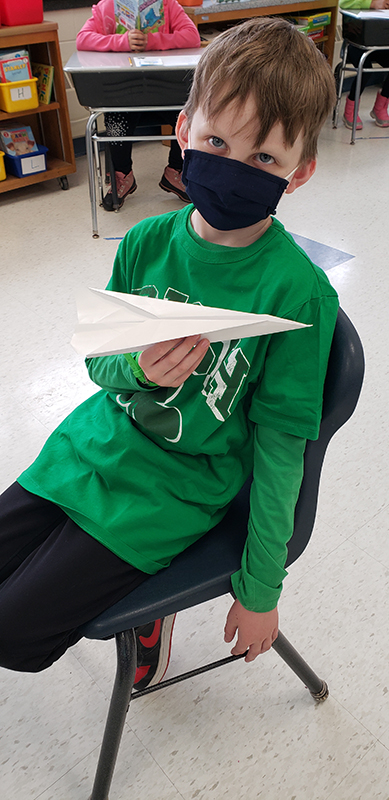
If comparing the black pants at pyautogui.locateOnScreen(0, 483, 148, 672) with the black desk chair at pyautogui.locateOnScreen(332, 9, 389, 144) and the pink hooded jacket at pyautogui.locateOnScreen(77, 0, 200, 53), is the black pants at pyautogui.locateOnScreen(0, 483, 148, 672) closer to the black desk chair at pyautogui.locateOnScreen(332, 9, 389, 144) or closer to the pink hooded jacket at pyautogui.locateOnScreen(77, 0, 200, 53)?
the pink hooded jacket at pyautogui.locateOnScreen(77, 0, 200, 53)

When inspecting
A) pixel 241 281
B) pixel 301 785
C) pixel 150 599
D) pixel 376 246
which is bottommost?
pixel 301 785

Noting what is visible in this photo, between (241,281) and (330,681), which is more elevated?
(241,281)

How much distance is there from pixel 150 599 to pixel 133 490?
146 mm

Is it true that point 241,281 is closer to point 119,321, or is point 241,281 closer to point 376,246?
point 119,321

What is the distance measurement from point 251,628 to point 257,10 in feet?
13.5

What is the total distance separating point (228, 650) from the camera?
4.04ft

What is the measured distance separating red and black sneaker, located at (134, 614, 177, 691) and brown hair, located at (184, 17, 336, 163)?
0.75 meters

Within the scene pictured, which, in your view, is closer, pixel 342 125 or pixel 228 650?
pixel 228 650

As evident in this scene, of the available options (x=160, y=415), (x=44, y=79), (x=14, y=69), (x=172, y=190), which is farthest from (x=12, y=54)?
(x=160, y=415)

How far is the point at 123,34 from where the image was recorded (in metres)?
2.84

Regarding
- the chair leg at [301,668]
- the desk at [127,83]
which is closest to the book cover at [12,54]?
the desk at [127,83]

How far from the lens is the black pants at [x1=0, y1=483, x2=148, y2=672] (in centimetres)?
79

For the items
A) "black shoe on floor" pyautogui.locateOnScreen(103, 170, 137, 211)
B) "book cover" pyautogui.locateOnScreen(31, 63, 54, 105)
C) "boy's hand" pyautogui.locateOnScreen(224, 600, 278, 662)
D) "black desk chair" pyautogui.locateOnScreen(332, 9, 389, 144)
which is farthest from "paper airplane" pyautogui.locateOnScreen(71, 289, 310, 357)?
"black desk chair" pyautogui.locateOnScreen(332, 9, 389, 144)

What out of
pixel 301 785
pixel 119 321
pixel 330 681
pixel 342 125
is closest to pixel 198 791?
pixel 301 785
